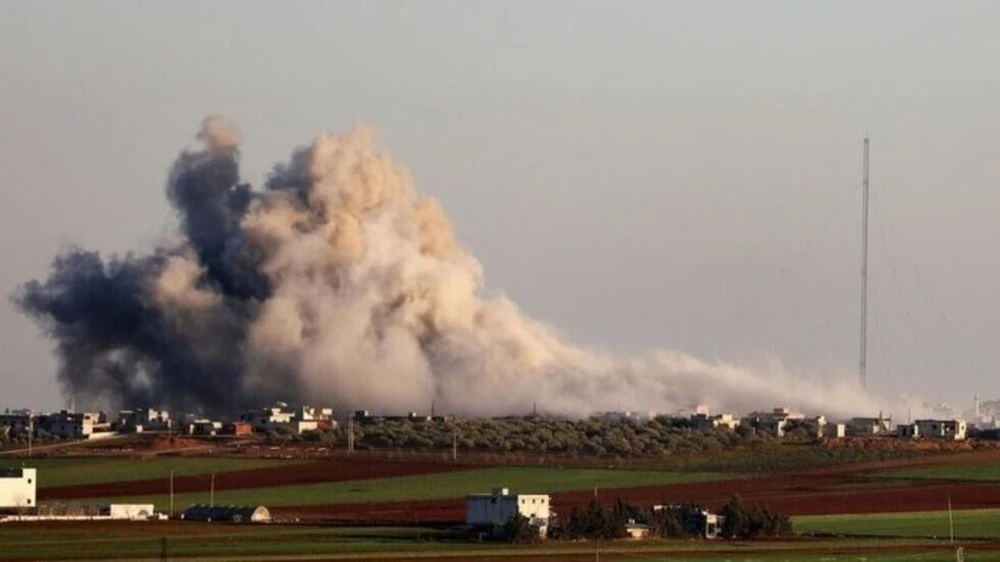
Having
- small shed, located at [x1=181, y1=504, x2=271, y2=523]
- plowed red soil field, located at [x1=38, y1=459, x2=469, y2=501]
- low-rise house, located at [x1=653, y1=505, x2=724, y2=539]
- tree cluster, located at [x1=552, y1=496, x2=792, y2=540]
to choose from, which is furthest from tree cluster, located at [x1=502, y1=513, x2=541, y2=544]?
plowed red soil field, located at [x1=38, y1=459, x2=469, y2=501]

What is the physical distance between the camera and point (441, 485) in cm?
10675

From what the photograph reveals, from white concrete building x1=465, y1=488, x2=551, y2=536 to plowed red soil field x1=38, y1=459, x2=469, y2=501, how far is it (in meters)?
18.8

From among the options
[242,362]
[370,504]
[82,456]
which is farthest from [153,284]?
[370,504]

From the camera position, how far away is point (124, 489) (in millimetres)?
105062

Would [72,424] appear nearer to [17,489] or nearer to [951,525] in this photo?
[17,489]

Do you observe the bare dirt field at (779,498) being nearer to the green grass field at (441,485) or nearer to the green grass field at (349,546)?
the green grass field at (441,485)

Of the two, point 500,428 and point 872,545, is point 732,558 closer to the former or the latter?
point 872,545

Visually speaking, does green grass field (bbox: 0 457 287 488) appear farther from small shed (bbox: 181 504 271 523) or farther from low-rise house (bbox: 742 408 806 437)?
low-rise house (bbox: 742 408 806 437)

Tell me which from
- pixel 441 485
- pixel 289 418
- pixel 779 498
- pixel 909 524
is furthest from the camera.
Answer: pixel 289 418

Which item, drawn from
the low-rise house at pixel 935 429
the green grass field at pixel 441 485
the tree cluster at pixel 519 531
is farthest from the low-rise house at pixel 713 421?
the tree cluster at pixel 519 531

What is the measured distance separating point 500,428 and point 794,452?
51.1 ft

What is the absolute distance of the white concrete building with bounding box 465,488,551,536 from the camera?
282ft

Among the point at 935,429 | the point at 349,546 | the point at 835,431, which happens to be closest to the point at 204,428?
the point at 835,431

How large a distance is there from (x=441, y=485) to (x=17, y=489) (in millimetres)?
18209
